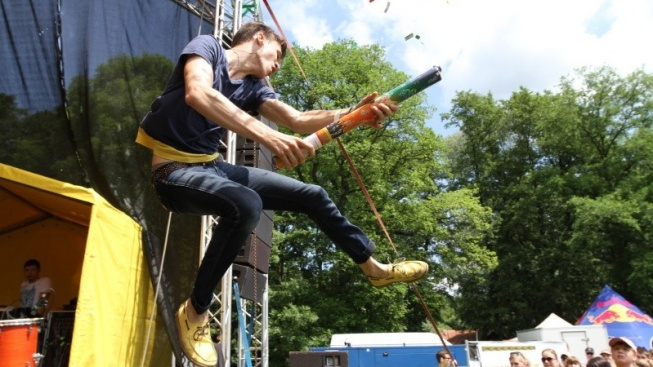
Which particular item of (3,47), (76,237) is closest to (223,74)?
(3,47)

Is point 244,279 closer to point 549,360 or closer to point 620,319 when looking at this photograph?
point 549,360

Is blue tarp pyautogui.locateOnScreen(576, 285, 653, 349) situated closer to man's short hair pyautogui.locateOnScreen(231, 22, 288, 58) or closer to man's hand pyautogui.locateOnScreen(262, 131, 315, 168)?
man's short hair pyautogui.locateOnScreen(231, 22, 288, 58)

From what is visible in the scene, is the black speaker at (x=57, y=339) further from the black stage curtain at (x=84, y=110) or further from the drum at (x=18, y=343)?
the drum at (x=18, y=343)

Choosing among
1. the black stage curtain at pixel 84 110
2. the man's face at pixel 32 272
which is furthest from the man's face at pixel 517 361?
the man's face at pixel 32 272

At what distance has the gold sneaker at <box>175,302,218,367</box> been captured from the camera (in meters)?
2.51

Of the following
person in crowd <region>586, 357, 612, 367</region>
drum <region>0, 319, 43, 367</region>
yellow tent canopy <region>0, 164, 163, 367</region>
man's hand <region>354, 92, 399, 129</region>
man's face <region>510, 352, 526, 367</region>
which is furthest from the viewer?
man's face <region>510, 352, 526, 367</region>

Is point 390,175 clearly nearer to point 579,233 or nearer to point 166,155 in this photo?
point 579,233

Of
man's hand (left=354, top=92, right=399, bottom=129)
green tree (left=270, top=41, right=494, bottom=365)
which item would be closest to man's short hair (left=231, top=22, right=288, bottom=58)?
man's hand (left=354, top=92, right=399, bottom=129)

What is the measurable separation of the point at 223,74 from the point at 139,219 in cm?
249

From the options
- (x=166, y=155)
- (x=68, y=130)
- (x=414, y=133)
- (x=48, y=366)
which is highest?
(x=414, y=133)

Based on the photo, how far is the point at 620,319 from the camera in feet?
45.1

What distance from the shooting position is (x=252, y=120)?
2.14 m

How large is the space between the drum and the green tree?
13.2 m

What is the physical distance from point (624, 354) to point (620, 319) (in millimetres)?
10855
